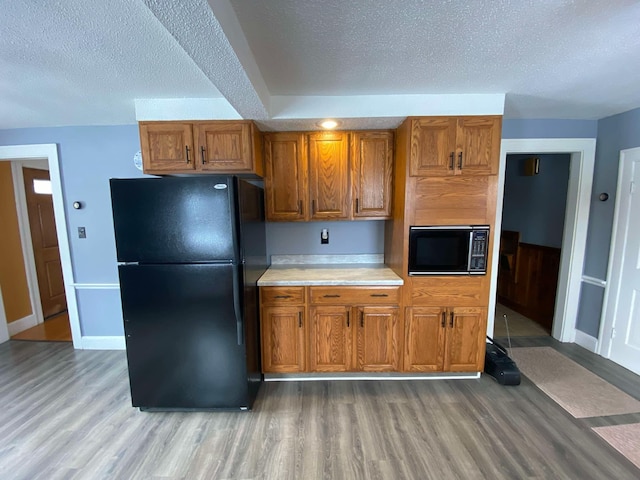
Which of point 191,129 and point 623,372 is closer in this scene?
point 191,129

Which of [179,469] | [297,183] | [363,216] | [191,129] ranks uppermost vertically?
[191,129]

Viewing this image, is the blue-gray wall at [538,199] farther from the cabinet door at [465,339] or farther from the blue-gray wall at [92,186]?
the blue-gray wall at [92,186]

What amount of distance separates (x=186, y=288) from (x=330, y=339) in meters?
1.21

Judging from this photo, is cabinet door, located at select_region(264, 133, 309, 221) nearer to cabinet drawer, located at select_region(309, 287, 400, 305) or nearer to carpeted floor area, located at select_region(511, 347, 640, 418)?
cabinet drawer, located at select_region(309, 287, 400, 305)

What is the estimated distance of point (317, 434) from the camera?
5.90ft

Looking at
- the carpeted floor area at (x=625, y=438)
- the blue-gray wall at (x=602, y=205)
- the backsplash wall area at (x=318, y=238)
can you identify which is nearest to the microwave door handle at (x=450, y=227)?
the backsplash wall area at (x=318, y=238)

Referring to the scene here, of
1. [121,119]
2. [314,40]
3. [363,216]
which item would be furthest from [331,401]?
[121,119]

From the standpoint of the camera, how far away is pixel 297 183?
2469 millimetres

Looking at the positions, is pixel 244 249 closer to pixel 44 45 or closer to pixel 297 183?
pixel 297 183

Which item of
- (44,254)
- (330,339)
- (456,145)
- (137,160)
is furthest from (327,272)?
(44,254)

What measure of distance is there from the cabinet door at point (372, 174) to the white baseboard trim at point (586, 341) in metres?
2.52

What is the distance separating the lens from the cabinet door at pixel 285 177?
8.00 ft

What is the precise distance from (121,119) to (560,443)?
4.26 m

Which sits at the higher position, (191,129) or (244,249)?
(191,129)
